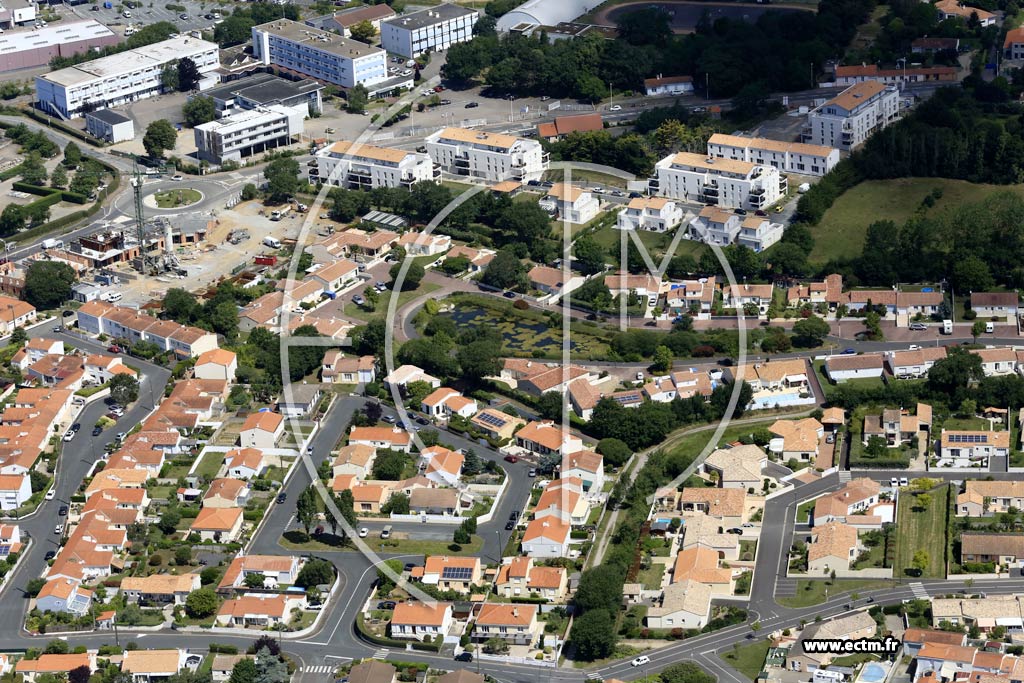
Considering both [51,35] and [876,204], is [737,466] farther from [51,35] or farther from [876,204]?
[51,35]

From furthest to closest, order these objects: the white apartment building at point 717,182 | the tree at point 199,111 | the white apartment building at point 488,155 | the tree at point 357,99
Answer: the tree at point 357,99 < the tree at point 199,111 < the white apartment building at point 488,155 < the white apartment building at point 717,182

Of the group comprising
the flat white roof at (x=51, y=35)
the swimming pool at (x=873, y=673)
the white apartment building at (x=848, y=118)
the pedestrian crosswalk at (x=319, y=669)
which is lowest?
the flat white roof at (x=51, y=35)

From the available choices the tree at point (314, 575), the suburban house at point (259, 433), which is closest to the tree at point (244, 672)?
the tree at point (314, 575)

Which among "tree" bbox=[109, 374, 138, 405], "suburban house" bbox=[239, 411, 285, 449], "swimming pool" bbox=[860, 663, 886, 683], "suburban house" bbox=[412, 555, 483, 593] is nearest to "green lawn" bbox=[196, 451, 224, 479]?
"suburban house" bbox=[239, 411, 285, 449]

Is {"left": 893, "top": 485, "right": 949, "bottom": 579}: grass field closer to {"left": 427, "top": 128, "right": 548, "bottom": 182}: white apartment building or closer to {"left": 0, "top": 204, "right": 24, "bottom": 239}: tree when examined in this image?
{"left": 427, "top": 128, "right": 548, "bottom": 182}: white apartment building

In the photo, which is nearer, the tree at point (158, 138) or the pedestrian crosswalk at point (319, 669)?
the pedestrian crosswalk at point (319, 669)

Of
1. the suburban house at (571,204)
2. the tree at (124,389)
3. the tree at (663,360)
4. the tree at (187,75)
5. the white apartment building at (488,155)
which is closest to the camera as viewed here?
the tree at (124,389)

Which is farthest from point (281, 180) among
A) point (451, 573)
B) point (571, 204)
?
point (451, 573)

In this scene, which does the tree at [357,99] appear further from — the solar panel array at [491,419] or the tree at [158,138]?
the solar panel array at [491,419]

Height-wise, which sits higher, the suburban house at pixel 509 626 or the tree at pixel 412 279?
Result: the suburban house at pixel 509 626
